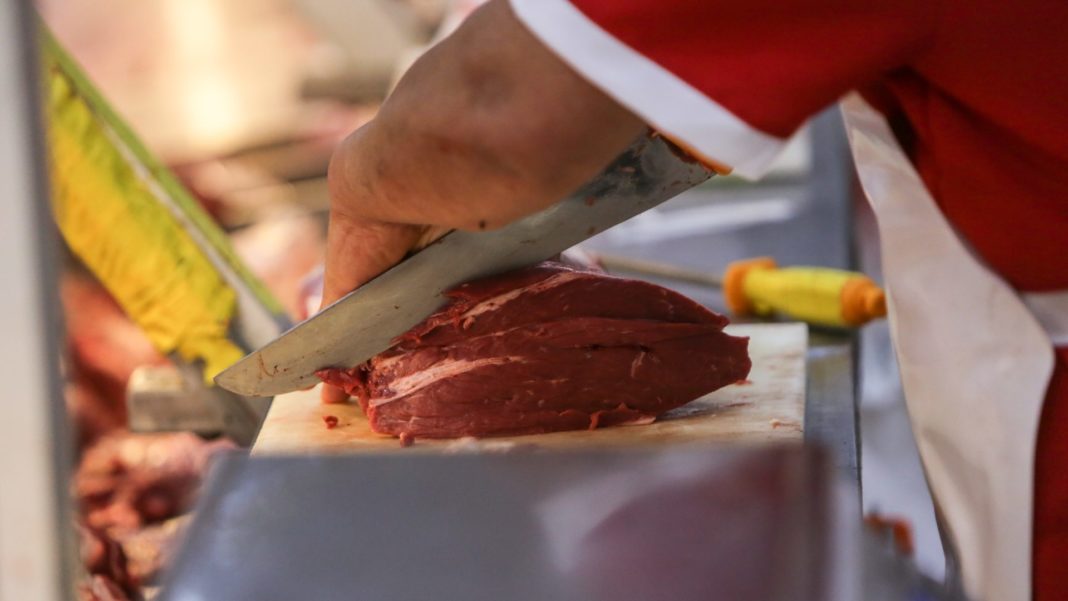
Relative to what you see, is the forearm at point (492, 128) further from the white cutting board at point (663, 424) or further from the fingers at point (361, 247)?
the white cutting board at point (663, 424)

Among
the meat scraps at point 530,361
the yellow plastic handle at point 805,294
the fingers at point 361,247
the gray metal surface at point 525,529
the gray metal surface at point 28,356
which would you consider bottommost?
the gray metal surface at point 525,529

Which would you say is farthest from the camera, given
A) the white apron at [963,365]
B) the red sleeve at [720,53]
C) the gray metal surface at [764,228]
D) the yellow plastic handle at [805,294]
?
the gray metal surface at [764,228]

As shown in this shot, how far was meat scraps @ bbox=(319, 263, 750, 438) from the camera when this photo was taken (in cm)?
189

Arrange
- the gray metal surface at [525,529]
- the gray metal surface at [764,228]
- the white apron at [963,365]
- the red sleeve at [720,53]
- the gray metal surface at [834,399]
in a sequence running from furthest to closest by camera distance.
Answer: the gray metal surface at [764,228] → the gray metal surface at [834,399] → the white apron at [963,365] → the red sleeve at [720,53] → the gray metal surface at [525,529]

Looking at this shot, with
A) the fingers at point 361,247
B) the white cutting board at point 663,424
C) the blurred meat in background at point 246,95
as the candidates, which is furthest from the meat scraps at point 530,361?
the blurred meat in background at point 246,95

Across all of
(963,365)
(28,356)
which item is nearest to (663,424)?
(963,365)

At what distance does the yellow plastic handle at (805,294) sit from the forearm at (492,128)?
133 cm

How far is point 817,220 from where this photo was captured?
11.4 feet

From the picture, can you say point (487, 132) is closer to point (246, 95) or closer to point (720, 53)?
point (720, 53)

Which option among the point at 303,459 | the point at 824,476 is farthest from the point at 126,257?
the point at 824,476

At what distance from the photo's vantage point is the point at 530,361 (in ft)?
6.23

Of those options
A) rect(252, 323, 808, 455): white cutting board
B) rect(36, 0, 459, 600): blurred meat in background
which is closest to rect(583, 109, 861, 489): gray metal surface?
rect(252, 323, 808, 455): white cutting board

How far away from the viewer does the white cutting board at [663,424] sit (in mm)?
1888

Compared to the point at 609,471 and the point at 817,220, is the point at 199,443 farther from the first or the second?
the point at 817,220
